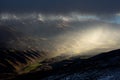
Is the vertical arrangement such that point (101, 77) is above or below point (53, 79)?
below

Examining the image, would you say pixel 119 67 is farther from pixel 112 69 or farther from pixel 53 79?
pixel 53 79

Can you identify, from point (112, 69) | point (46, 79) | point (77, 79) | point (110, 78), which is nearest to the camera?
point (110, 78)

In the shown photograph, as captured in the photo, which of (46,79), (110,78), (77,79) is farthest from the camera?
(46,79)

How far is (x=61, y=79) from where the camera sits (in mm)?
74625

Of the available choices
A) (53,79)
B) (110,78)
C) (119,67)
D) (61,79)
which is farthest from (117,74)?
(53,79)

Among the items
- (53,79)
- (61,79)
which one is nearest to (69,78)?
(61,79)

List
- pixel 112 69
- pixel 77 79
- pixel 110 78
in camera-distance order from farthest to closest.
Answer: pixel 112 69, pixel 77 79, pixel 110 78

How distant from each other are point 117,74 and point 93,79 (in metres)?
6.60

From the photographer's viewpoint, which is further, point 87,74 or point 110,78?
point 87,74

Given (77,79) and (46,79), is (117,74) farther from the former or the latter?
(46,79)

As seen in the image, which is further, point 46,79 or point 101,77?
point 46,79

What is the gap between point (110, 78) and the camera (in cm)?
6531

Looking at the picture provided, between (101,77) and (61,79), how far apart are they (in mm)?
12501

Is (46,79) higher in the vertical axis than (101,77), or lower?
higher
